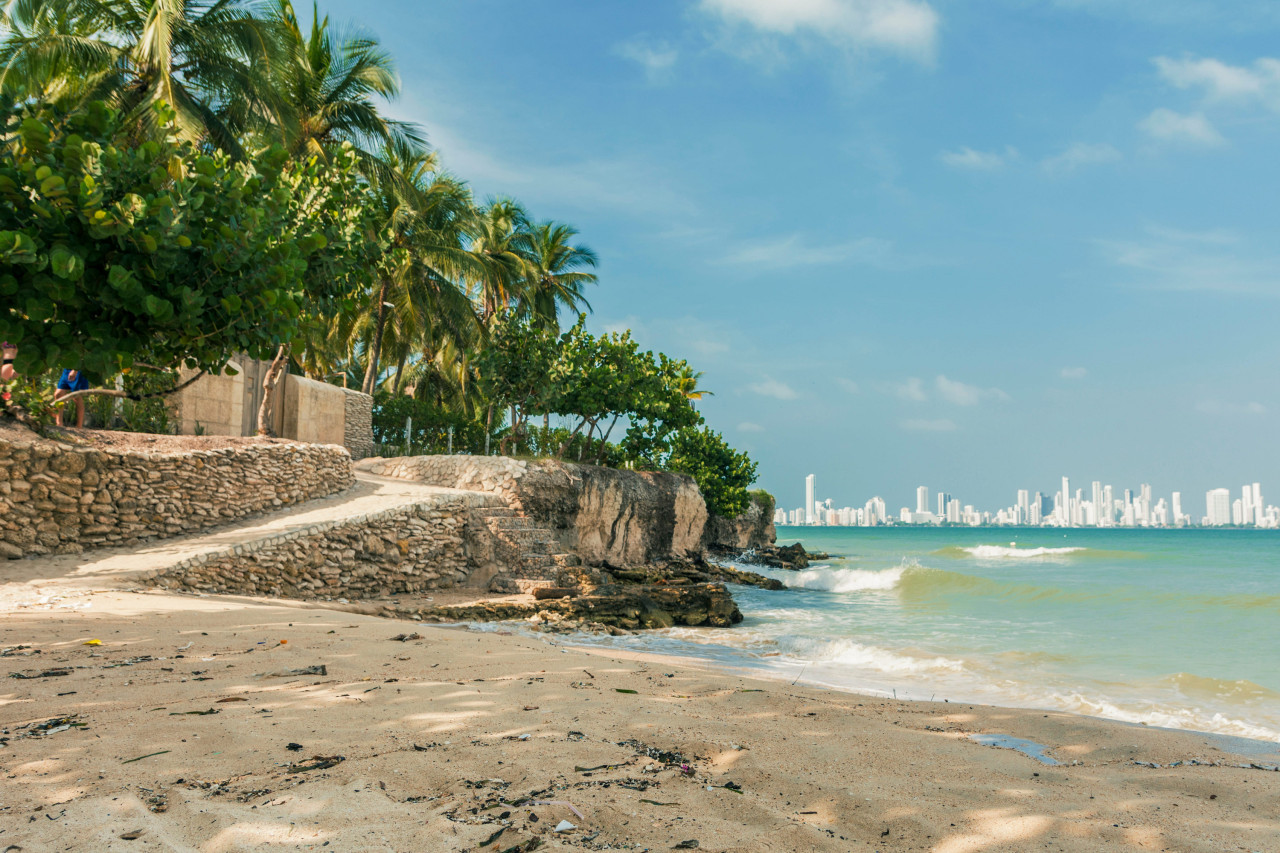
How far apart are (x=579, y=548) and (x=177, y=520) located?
9.38m

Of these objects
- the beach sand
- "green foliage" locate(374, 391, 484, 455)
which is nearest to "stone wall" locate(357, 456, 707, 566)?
"green foliage" locate(374, 391, 484, 455)

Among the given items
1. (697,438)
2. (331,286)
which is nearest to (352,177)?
(331,286)

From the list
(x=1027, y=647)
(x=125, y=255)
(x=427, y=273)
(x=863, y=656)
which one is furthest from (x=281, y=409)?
(x=1027, y=647)

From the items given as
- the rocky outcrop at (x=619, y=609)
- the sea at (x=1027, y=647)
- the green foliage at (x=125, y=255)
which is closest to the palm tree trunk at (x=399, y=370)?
the sea at (x=1027, y=647)

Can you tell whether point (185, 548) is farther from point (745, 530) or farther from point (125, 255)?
point (745, 530)

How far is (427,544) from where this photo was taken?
14.0m

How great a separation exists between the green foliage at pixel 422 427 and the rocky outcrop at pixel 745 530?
11380 mm

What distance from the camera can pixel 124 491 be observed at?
440 inches

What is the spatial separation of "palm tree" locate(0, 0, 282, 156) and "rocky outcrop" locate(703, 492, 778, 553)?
2347cm

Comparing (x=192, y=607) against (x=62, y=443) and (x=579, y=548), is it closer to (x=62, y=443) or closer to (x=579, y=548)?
(x=62, y=443)

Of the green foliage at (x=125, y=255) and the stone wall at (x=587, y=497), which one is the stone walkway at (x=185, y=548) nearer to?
the stone wall at (x=587, y=497)

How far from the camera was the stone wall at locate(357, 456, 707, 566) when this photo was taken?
17078 mm

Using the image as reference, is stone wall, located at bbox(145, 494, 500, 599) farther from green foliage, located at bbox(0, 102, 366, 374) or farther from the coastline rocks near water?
the coastline rocks near water

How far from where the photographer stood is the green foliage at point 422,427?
2561 centimetres
